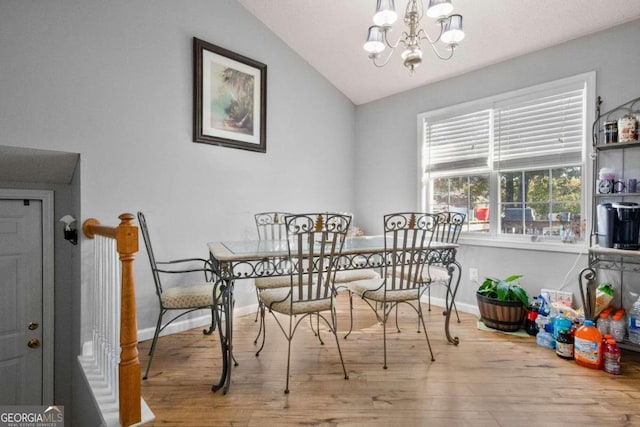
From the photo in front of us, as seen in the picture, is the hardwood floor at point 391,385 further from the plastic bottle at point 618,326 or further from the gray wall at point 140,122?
the gray wall at point 140,122

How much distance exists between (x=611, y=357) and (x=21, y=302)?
4326 mm

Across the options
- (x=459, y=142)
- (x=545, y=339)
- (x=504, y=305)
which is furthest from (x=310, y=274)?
(x=459, y=142)

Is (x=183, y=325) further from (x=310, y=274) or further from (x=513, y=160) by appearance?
(x=513, y=160)

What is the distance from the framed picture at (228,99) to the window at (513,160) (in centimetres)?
182

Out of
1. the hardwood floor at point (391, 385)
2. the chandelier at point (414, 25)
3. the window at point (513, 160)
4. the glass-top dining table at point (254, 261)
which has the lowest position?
the hardwood floor at point (391, 385)

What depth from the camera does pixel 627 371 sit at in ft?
6.99

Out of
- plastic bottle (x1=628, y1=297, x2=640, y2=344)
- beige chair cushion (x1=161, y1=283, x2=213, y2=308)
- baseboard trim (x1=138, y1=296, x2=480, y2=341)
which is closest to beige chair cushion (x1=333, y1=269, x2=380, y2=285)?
baseboard trim (x1=138, y1=296, x2=480, y2=341)

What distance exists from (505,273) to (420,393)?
1.75 m

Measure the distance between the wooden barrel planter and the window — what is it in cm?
69

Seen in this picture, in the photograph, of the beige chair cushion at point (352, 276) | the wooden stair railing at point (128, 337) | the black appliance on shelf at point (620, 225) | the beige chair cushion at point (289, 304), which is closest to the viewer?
the wooden stair railing at point (128, 337)

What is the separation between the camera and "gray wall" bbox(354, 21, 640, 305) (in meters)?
2.50

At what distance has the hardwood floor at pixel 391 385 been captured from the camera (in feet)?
5.45

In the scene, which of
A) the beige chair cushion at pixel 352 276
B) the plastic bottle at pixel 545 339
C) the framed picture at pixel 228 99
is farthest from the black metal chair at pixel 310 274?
the plastic bottle at pixel 545 339

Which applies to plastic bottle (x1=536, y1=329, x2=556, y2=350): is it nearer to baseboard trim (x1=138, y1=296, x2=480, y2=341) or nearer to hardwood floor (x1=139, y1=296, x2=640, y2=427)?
hardwood floor (x1=139, y1=296, x2=640, y2=427)
